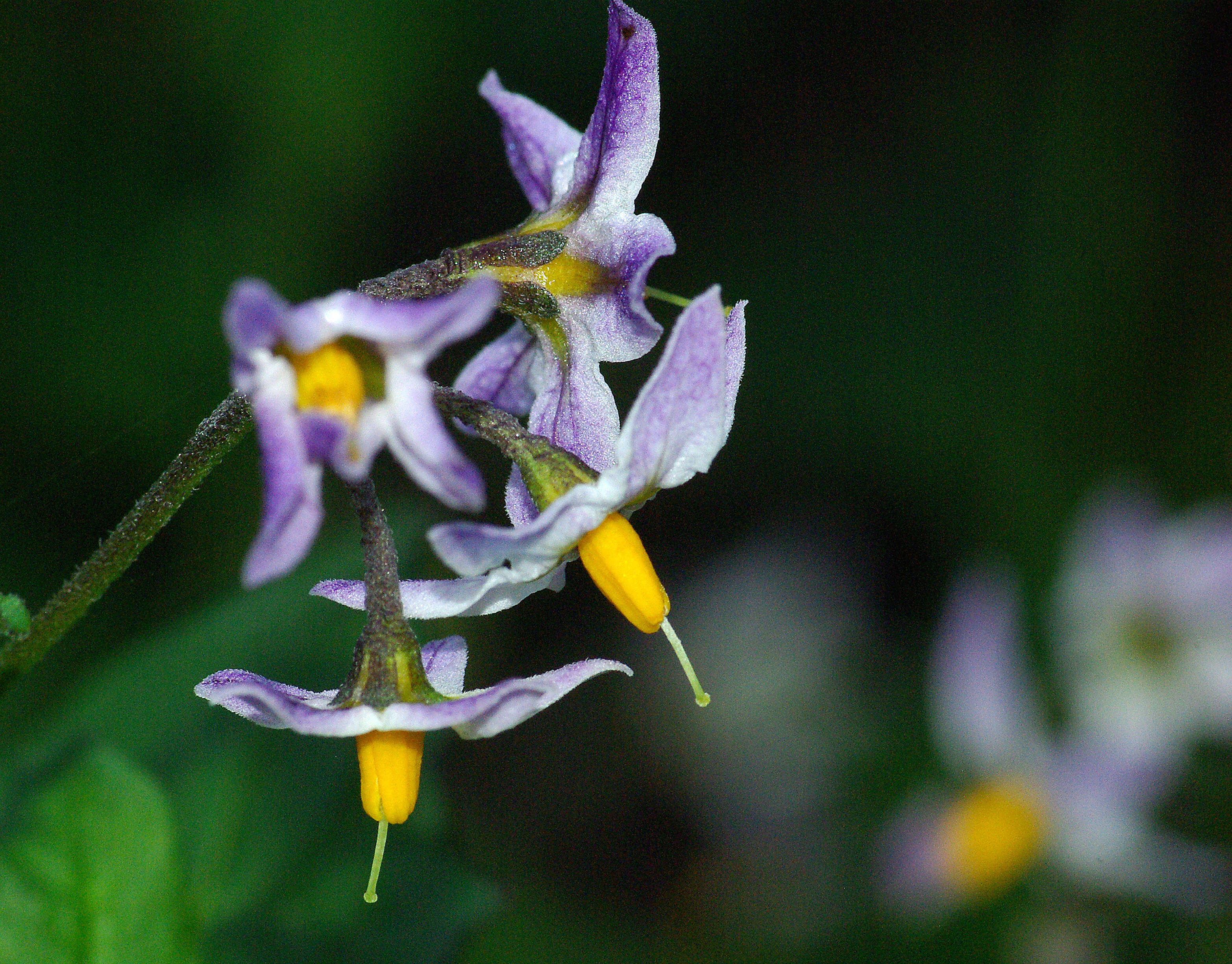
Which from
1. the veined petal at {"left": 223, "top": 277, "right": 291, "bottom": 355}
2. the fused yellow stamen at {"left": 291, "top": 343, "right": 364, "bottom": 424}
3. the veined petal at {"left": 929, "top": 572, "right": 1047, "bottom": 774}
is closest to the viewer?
the veined petal at {"left": 223, "top": 277, "right": 291, "bottom": 355}

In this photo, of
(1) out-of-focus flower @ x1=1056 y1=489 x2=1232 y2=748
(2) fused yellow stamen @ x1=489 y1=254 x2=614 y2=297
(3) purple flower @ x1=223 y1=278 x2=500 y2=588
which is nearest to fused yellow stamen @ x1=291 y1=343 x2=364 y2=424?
(3) purple flower @ x1=223 y1=278 x2=500 y2=588

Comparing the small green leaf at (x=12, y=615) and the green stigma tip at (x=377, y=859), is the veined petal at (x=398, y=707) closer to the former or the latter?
the green stigma tip at (x=377, y=859)

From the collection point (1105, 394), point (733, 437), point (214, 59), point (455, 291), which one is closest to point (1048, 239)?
point (1105, 394)

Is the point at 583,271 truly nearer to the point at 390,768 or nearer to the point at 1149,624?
the point at 390,768

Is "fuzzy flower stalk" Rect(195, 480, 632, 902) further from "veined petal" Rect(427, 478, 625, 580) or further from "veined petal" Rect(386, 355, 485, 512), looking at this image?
"veined petal" Rect(386, 355, 485, 512)

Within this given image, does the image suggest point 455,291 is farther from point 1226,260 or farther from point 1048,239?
point 1226,260

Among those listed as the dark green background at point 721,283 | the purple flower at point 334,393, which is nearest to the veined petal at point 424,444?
the purple flower at point 334,393

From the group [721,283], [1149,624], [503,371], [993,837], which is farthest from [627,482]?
[721,283]
